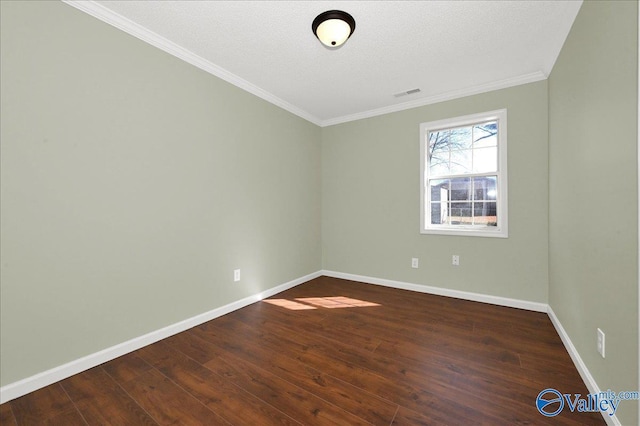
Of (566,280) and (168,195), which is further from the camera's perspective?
(168,195)

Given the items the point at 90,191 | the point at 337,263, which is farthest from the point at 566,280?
the point at 90,191

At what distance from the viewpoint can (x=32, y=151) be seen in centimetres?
166

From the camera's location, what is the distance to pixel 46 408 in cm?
150

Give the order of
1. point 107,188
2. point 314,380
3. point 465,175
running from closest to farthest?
1. point 314,380
2. point 107,188
3. point 465,175

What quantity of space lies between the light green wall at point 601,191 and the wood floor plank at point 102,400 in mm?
2412

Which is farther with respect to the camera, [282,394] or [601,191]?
[282,394]

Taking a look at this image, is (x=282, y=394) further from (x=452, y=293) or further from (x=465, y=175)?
(x=465, y=175)

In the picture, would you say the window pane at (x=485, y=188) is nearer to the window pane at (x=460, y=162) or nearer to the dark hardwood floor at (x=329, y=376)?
the window pane at (x=460, y=162)

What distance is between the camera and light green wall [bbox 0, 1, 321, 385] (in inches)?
64.1

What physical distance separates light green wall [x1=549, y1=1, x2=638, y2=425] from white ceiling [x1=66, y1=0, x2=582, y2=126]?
421mm

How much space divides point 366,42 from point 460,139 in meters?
1.86

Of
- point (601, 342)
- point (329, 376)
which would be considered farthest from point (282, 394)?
point (601, 342)

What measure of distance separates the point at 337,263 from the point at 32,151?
3594mm

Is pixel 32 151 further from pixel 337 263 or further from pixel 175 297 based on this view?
pixel 337 263
